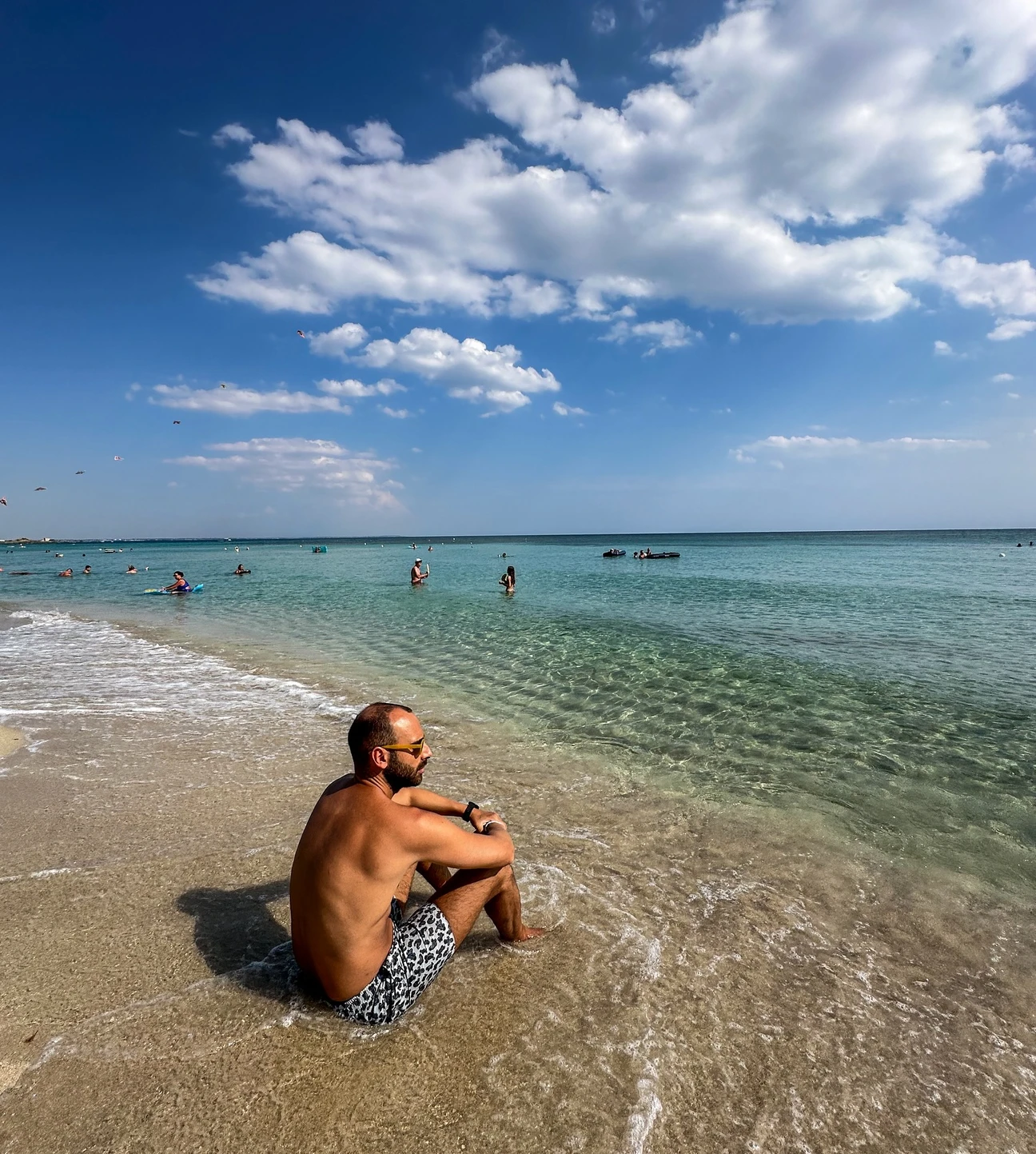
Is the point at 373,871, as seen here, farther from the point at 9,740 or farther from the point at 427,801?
the point at 9,740

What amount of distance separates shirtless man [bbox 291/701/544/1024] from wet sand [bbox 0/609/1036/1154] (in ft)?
0.89

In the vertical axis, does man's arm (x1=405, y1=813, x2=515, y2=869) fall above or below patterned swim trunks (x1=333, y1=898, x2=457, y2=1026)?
above

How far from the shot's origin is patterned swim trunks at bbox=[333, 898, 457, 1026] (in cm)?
343

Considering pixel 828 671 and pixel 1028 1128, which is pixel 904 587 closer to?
pixel 828 671

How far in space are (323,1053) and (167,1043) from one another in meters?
0.86

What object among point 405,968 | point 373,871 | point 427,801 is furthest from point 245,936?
point 373,871

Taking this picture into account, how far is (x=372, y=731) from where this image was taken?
11.1 feet

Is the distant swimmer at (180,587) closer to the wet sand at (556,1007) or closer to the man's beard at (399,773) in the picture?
the wet sand at (556,1007)

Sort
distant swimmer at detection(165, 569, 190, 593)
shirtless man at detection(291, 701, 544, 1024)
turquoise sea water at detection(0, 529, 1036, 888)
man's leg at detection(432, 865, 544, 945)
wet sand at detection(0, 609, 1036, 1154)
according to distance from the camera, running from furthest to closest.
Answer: distant swimmer at detection(165, 569, 190, 593) → turquoise sea water at detection(0, 529, 1036, 888) → man's leg at detection(432, 865, 544, 945) → shirtless man at detection(291, 701, 544, 1024) → wet sand at detection(0, 609, 1036, 1154)

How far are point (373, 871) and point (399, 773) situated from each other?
1.67ft

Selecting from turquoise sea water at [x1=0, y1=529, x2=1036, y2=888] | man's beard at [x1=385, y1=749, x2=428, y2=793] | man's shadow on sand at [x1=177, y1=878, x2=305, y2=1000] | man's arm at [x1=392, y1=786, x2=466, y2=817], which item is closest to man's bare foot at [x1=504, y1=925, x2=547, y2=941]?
man's arm at [x1=392, y1=786, x2=466, y2=817]

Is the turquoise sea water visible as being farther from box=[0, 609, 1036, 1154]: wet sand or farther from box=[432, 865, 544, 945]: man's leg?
box=[432, 865, 544, 945]: man's leg

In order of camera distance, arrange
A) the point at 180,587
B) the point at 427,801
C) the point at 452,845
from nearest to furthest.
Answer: the point at 452,845
the point at 427,801
the point at 180,587

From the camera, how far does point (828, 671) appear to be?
43.1ft
